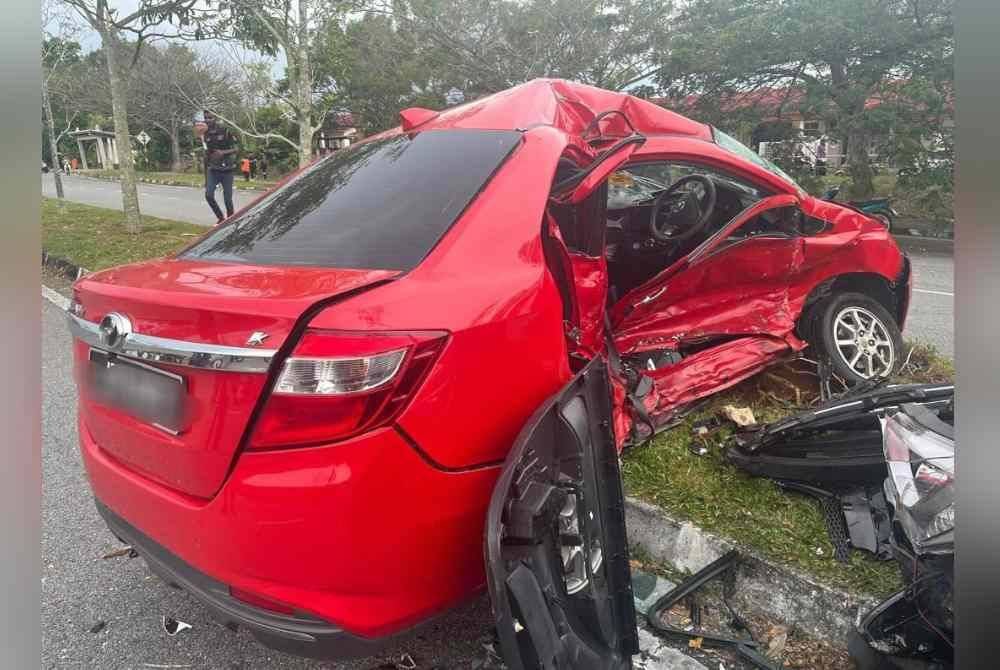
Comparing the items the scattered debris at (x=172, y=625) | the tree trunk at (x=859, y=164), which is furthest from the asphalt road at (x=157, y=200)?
the tree trunk at (x=859, y=164)

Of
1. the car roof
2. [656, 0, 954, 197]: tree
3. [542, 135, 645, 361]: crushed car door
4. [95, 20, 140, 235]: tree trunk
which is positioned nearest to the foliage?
[656, 0, 954, 197]: tree

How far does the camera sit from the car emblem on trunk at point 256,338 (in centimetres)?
Answer: 141

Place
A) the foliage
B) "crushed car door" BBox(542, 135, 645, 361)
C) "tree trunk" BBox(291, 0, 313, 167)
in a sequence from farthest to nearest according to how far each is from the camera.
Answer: the foliage → "tree trunk" BBox(291, 0, 313, 167) → "crushed car door" BBox(542, 135, 645, 361)

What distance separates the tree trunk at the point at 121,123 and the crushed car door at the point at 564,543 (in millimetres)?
9119

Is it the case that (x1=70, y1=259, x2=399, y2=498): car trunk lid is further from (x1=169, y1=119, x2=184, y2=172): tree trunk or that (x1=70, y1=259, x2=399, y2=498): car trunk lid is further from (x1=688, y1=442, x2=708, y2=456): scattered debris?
(x1=169, y1=119, x2=184, y2=172): tree trunk

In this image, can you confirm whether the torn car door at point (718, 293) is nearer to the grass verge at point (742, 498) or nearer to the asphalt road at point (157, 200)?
the grass verge at point (742, 498)

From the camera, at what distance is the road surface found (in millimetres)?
1029

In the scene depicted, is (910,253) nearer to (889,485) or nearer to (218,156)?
(889,485)

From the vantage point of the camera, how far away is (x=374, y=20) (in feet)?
44.7

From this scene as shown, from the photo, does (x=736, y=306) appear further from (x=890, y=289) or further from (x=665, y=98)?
(x=665, y=98)

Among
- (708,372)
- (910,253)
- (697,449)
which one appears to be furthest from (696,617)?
(910,253)
